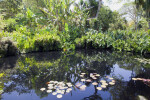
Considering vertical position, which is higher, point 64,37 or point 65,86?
point 64,37

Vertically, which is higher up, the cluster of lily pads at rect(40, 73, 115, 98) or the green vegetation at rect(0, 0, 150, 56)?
the green vegetation at rect(0, 0, 150, 56)

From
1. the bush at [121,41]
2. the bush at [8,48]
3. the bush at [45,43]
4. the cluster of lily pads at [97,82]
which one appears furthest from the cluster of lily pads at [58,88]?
the bush at [121,41]

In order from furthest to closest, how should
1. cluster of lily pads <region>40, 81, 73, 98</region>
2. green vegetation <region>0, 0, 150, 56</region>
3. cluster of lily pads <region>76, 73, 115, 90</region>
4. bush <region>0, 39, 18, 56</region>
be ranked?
1. green vegetation <region>0, 0, 150, 56</region>
2. bush <region>0, 39, 18, 56</region>
3. cluster of lily pads <region>76, 73, 115, 90</region>
4. cluster of lily pads <region>40, 81, 73, 98</region>

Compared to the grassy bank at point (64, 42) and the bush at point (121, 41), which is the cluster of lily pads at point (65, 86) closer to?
the grassy bank at point (64, 42)

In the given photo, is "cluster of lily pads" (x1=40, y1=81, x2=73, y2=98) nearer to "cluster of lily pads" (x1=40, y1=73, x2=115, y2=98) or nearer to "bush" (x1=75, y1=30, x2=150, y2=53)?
"cluster of lily pads" (x1=40, y1=73, x2=115, y2=98)

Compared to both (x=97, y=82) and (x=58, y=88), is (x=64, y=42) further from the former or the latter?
(x=58, y=88)

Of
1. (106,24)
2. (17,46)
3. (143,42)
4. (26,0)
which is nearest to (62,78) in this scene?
(17,46)

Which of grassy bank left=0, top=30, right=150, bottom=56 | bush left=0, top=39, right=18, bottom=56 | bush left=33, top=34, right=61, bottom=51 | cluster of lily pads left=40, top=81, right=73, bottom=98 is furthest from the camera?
bush left=33, top=34, right=61, bottom=51

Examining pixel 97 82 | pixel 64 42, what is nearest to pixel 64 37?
pixel 64 42

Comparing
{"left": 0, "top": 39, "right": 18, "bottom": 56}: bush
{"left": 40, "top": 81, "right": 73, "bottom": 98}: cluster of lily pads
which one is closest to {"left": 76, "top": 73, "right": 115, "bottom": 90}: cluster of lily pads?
{"left": 40, "top": 81, "right": 73, "bottom": 98}: cluster of lily pads

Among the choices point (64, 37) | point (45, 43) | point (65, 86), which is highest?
point (64, 37)

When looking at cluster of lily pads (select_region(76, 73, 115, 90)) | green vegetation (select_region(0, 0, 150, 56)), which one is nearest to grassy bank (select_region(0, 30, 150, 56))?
green vegetation (select_region(0, 0, 150, 56))

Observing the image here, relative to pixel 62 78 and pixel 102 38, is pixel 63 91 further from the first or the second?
pixel 102 38

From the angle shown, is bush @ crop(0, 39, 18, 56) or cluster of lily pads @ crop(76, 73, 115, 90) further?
bush @ crop(0, 39, 18, 56)
